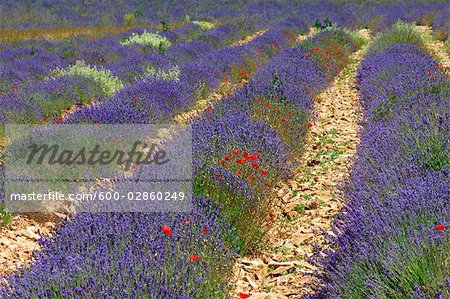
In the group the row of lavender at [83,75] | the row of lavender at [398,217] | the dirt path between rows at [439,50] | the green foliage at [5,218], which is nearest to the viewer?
the row of lavender at [398,217]

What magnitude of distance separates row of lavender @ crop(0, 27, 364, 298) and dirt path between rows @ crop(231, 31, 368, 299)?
26 centimetres

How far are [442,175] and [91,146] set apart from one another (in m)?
3.93

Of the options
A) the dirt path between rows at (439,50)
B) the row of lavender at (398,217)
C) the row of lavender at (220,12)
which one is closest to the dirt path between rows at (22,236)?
the row of lavender at (398,217)

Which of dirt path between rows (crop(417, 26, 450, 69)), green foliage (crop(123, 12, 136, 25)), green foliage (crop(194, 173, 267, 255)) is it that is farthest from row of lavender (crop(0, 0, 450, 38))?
green foliage (crop(194, 173, 267, 255))

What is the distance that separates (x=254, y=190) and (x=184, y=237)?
1057mm

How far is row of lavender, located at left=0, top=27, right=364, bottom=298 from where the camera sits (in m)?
2.31

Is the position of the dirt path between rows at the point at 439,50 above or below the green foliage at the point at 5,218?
below

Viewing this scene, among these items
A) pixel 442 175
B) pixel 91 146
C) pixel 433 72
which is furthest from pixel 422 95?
pixel 91 146

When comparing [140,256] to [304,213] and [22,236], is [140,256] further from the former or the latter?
[304,213]

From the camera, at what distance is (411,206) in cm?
266

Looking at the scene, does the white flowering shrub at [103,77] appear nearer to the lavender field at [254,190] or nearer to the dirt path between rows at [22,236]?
the lavender field at [254,190]

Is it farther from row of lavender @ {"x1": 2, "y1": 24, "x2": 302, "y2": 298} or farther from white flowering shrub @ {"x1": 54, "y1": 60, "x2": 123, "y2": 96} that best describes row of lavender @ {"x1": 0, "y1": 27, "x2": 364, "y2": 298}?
white flowering shrub @ {"x1": 54, "y1": 60, "x2": 123, "y2": 96}

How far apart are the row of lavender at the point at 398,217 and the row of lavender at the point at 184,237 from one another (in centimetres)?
75

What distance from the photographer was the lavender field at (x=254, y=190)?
2361 millimetres
